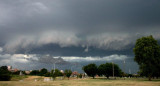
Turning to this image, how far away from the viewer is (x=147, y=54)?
61.3 metres

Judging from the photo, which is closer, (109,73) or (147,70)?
(147,70)

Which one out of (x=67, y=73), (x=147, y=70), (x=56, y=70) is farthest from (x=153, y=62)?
(x=67, y=73)

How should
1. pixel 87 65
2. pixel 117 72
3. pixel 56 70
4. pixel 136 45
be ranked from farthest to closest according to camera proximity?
1. pixel 87 65
2. pixel 117 72
3. pixel 56 70
4. pixel 136 45

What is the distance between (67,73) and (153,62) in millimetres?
72815

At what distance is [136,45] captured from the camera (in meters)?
66.9

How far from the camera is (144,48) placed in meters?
62.2

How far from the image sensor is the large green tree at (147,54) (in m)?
61.6

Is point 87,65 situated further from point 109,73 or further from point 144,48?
point 144,48

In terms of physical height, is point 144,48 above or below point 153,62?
above

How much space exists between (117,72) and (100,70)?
12434 millimetres

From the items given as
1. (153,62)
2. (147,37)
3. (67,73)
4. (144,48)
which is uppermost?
(147,37)

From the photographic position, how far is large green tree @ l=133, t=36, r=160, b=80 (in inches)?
2425

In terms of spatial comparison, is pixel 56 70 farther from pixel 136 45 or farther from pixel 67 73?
pixel 136 45

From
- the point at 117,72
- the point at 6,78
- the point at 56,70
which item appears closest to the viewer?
the point at 6,78
